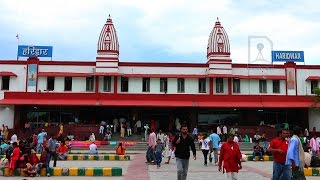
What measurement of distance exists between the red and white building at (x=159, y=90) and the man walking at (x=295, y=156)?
2606 cm

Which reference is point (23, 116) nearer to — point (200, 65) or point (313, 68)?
point (200, 65)

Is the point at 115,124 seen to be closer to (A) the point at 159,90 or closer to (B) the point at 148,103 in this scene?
(B) the point at 148,103

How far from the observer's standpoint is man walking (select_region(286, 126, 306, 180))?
30.1 feet

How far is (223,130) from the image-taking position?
110 feet

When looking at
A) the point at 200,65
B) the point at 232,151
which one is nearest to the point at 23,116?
the point at 200,65

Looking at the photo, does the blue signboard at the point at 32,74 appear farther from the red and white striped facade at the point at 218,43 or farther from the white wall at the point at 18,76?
the red and white striped facade at the point at 218,43

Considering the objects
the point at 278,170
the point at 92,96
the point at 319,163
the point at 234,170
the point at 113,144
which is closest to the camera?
the point at 278,170

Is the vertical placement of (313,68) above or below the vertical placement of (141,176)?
above

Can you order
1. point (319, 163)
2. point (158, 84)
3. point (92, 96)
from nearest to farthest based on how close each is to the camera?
point (319, 163) → point (92, 96) → point (158, 84)

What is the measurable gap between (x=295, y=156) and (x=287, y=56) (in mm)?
34366

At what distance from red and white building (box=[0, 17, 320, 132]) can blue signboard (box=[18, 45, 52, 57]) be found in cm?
172

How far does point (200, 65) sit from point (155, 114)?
6.26 metres

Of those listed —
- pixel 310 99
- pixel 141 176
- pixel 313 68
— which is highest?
pixel 313 68

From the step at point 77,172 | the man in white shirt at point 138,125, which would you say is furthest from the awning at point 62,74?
the step at point 77,172
